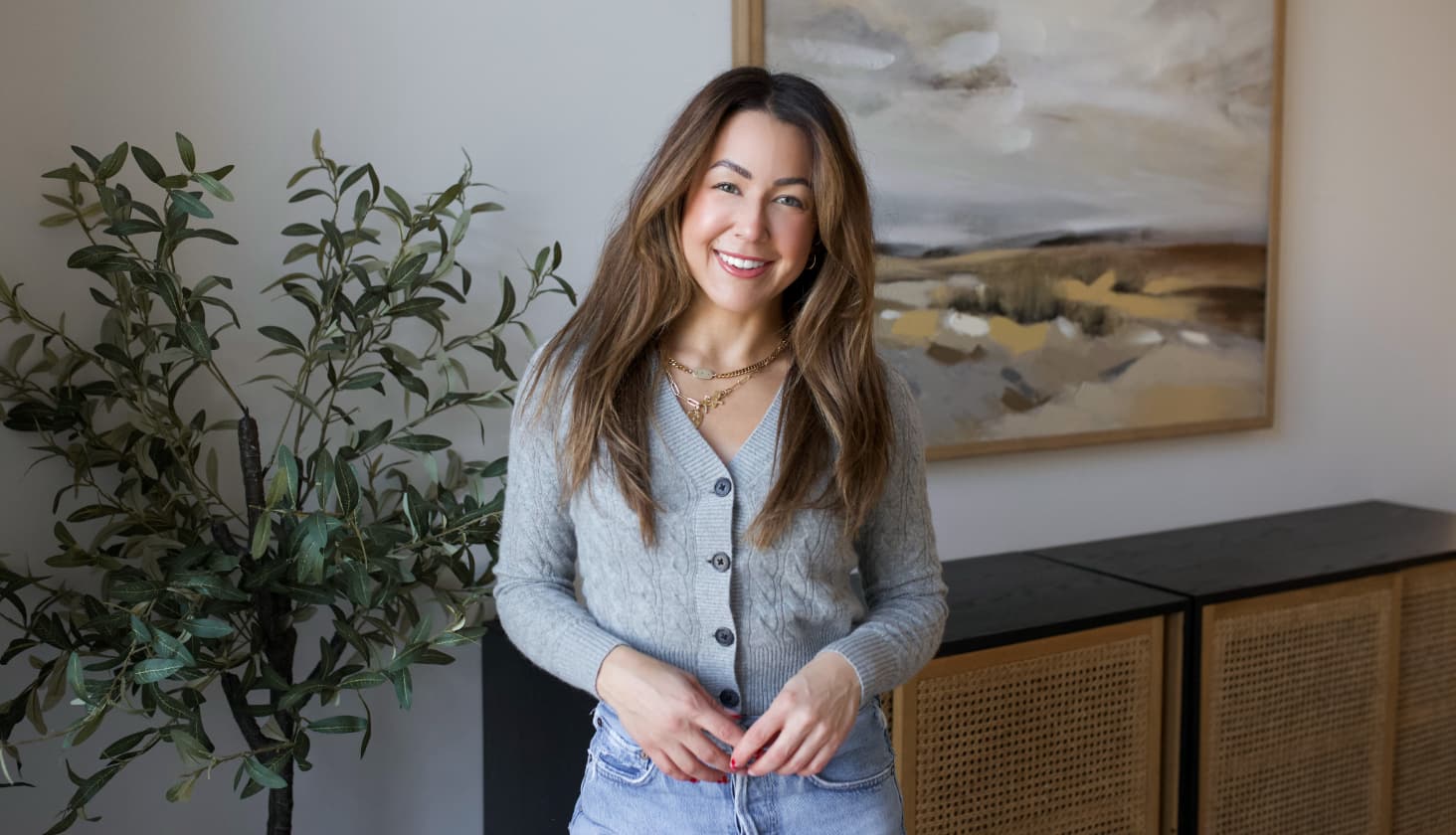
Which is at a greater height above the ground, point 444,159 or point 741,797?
point 444,159

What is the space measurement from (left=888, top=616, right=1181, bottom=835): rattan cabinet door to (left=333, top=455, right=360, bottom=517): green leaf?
3.20 feet

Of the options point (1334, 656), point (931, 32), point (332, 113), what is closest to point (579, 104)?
point (332, 113)

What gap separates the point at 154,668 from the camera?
1.66 meters

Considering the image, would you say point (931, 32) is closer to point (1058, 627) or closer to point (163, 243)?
point (1058, 627)

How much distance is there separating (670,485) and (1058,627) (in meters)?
1.22

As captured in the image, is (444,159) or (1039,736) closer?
(444,159)

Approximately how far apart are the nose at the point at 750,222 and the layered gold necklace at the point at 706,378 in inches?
7.0

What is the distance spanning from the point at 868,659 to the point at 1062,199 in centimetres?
183

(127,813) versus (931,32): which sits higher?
(931,32)

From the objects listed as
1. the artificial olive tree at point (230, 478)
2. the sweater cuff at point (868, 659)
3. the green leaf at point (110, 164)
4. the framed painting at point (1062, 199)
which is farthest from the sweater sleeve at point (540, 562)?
the framed painting at point (1062, 199)

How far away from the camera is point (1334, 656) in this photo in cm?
271

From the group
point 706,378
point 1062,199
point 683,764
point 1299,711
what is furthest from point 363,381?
point 1299,711

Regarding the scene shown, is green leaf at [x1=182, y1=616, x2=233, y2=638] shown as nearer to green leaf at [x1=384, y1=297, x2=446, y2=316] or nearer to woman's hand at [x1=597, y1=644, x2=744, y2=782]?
green leaf at [x1=384, y1=297, x2=446, y2=316]

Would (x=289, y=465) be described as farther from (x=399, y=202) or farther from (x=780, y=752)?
(x=780, y=752)
